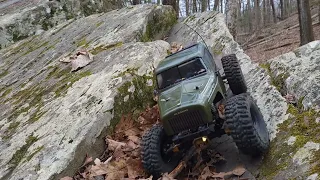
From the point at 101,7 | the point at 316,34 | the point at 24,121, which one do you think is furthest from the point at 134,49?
the point at 316,34

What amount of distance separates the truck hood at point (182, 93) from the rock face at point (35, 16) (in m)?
8.10

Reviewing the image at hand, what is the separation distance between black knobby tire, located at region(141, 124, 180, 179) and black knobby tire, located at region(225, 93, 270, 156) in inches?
42.7

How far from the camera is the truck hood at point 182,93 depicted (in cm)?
493

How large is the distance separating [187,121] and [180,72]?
Result: 1.39 metres

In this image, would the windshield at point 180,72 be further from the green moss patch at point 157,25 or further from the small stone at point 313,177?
the green moss patch at point 157,25

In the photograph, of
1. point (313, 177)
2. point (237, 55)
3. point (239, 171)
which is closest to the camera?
point (313, 177)

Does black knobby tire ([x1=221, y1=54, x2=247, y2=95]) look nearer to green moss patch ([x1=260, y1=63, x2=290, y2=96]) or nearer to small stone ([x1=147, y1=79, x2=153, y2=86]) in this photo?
green moss patch ([x1=260, y1=63, x2=290, y2=96])

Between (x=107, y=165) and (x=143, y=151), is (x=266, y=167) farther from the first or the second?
(x=107, y=165)

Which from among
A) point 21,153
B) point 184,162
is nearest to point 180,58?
point 184,162

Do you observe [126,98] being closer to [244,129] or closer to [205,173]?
[205,173]

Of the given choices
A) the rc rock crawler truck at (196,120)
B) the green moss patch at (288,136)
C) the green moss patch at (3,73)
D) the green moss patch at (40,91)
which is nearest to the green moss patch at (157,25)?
the green moss patch at (40,91)

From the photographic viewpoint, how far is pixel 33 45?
34.6 ft

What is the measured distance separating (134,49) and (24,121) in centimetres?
279

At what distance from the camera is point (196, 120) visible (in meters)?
4.77
